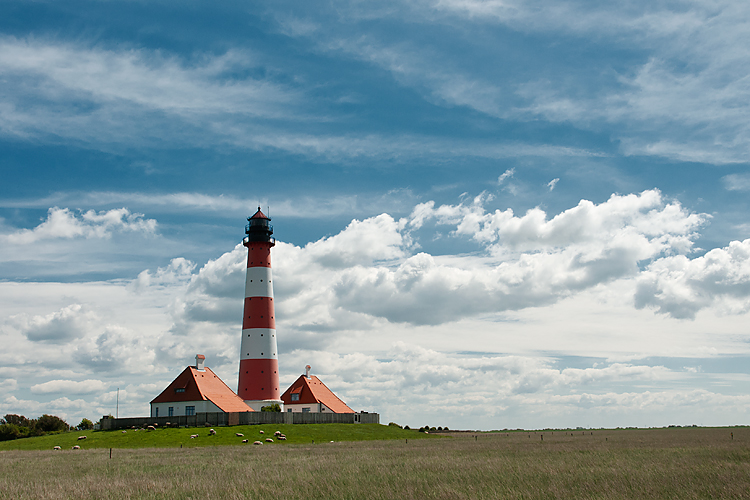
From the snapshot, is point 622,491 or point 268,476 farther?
point 268,476

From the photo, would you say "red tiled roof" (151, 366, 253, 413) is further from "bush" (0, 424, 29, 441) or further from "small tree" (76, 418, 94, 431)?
"bush" (0, 424, 29, 441)

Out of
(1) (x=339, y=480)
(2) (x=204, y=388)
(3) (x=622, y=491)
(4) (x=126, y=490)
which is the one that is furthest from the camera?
(2) (x=204, y=388)

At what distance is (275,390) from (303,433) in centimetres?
1209

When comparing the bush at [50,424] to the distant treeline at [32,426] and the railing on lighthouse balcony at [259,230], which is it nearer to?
the distant treeline at [32,426]

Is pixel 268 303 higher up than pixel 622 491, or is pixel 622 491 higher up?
pixel 268 303

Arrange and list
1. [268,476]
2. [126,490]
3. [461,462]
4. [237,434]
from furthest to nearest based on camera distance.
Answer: [237,434] < [461,462] < [268,476] < [126,490]

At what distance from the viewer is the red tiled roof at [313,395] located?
249 ft

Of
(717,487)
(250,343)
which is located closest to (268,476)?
(717,487)

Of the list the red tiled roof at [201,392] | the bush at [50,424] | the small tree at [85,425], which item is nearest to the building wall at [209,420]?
the red tiled roof at [201,392]

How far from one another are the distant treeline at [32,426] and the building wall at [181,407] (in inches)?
357

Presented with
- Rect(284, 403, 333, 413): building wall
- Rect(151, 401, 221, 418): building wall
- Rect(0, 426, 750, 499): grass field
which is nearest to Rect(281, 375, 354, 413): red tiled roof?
Result: Rect(284, 403, 333, 413): building wall

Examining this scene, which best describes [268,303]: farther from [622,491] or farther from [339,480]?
[622,491]

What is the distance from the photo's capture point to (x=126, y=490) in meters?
19.5

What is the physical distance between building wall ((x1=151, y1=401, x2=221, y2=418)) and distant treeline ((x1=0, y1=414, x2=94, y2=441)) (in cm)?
907
